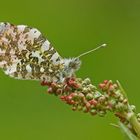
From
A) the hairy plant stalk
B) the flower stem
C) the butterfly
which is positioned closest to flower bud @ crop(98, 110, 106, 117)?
the hairy plant stalk

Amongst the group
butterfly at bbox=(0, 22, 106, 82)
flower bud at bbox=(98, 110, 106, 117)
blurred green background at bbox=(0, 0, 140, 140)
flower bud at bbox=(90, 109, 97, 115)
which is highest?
blurred green background at bbox=(0, 0, 140, 140)

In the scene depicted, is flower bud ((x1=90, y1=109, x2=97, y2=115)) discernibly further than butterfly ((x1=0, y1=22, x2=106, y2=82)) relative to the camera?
No

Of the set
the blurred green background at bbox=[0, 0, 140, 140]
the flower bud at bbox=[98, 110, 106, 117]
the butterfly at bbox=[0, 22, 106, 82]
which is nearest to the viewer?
the flower bud at bbox=[98, 110, 106, 117]

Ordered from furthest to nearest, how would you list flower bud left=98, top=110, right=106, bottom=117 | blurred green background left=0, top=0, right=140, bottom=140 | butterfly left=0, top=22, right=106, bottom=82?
blurred green background left=0, top=0, right=140, bottom=140
butterfly left=0, top=22, right=106, bottom=82
flower bud left=98, top=110, right=106, bottom=117

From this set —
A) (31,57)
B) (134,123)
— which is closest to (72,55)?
(31,57)

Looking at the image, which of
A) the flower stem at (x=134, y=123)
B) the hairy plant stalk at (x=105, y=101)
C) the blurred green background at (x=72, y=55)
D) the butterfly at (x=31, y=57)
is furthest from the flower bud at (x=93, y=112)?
the blurred green background at (x=72, y=55)

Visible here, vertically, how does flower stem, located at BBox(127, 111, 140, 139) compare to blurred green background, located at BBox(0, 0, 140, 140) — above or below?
below

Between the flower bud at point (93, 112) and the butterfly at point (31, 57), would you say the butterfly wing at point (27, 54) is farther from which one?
the flower bud at point (93, 112)

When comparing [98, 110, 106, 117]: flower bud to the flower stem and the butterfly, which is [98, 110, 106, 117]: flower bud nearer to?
the flower stem
